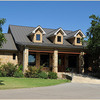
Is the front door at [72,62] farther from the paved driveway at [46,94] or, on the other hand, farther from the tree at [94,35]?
the paved driveway at [46,94]

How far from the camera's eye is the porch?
24.8 meters

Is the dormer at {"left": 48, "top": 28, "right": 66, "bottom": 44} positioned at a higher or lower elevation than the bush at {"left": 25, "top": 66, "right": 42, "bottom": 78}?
higher

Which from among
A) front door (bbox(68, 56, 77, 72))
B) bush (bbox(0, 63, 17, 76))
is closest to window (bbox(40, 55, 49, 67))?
front door (bbox(68, 56, 77, 72))

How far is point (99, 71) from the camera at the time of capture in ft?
86.0

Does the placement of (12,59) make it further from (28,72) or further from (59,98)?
(59,98)

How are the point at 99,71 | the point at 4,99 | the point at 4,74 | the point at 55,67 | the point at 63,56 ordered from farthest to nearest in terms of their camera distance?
the point at 63,56 → the point at 99,71 → the point at 55,67 → the point at 4,74 → the point at 4,99

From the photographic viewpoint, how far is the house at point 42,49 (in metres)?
24.3

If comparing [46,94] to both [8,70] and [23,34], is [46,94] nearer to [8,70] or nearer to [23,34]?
[8,70]

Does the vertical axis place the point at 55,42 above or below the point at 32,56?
above

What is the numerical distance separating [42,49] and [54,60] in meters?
2.30

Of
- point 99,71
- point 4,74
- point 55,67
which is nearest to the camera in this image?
point 4,74

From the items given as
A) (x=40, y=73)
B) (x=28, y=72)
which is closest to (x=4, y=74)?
(x=28, y=72)

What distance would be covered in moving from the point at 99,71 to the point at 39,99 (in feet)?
60.8

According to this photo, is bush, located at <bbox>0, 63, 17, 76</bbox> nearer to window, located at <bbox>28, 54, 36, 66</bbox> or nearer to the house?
the house
